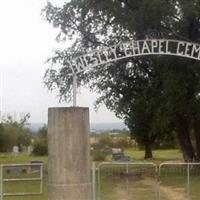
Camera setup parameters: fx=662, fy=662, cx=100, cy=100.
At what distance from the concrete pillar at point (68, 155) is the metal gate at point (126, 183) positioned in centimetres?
423

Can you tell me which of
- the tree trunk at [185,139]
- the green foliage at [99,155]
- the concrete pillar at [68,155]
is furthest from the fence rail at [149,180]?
the green foliage at [99,155]

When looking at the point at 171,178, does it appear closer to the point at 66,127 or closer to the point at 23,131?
the point at 66,127

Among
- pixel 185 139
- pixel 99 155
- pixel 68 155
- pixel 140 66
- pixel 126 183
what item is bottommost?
pixel 126 183

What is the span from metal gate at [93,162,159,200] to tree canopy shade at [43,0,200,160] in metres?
2.80

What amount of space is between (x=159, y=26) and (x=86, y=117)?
18.7 meters

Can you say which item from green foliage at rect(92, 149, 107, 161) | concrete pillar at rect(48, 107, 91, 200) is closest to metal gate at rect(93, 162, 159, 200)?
concrete pillar at rect(48, 107, 91, 200)

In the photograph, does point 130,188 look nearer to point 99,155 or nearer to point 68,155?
point 68,155

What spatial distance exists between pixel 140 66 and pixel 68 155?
21.5 m

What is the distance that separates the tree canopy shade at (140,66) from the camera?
30625mm

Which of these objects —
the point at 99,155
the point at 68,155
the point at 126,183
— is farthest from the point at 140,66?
the point at 68,155

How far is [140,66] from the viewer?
34062mm

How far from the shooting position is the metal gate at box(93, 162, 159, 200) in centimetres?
2092

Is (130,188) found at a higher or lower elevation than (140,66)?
lower

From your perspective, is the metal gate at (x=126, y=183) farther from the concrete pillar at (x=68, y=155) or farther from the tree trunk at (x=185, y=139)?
the concrete pillar at (x=68, y=155)
